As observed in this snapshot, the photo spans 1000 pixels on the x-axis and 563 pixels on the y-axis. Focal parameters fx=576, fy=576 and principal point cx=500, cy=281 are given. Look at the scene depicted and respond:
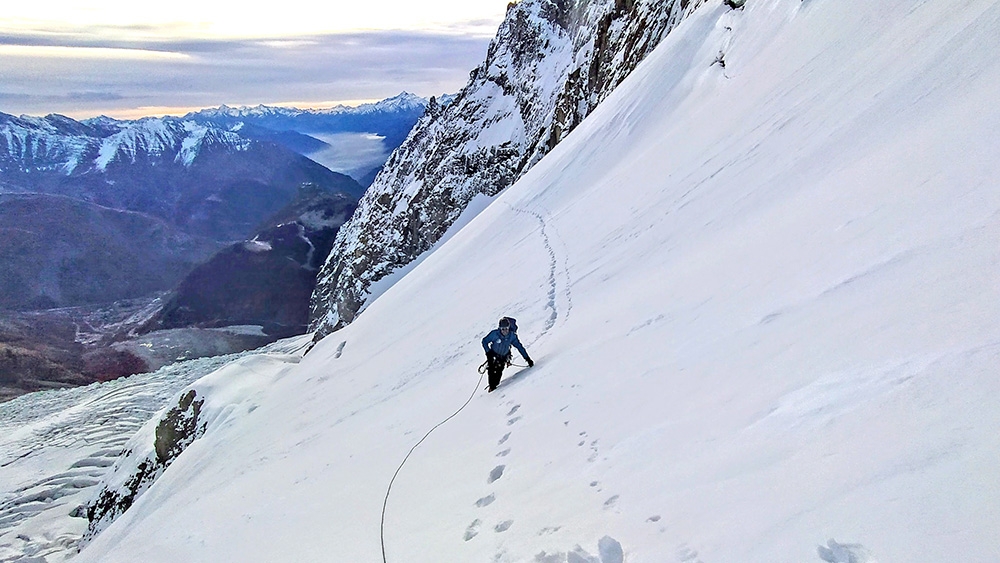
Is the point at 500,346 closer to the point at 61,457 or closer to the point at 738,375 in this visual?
the point at 738,375

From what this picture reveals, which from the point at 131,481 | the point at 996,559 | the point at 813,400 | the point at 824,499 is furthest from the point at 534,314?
the point at 131,481

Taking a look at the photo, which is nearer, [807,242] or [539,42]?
[807,242]

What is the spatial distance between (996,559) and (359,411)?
1204 centimetres

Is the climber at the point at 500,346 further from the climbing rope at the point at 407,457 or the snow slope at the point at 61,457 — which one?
the snow slope at the point at 61,457

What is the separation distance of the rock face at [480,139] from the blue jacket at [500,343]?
115 feet

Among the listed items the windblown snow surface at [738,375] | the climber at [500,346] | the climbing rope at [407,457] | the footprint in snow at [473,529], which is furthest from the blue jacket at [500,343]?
the footprint in snow at [473,529]

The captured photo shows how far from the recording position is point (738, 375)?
15.5 ft

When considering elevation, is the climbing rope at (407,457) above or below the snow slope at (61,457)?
above

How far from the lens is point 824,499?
300cm

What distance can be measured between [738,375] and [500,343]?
437 cm

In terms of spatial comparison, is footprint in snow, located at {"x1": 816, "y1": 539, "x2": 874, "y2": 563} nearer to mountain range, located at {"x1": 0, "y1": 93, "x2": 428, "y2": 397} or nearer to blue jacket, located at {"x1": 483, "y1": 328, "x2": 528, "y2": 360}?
blue jacket, located at {"x1": 483, "y1": 328, "x2": 528, "y2": 360}

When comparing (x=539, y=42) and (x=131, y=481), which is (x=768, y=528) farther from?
(x=539, y=42)

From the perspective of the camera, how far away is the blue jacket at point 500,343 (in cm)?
860

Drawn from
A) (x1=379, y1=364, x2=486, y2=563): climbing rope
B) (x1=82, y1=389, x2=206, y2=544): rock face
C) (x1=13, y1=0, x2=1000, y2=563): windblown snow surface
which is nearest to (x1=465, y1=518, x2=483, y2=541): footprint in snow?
(x1=13, y1=0, x2=1000, y2=563): windblown snow surface
